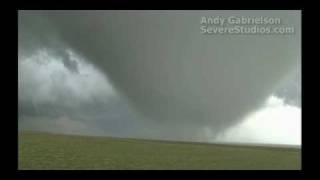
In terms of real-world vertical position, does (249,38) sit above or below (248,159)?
above

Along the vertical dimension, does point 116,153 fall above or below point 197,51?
below

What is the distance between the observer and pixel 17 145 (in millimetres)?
15016

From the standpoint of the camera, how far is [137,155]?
15.1 meters

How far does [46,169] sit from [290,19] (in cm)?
517

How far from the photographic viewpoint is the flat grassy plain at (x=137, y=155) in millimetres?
15031

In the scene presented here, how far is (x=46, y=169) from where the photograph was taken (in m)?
15.0

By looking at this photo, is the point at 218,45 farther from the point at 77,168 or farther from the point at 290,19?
the point at 77,168

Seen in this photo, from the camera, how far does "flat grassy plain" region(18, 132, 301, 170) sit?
15031 mm
